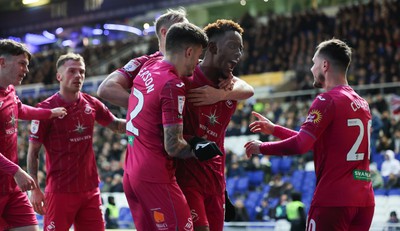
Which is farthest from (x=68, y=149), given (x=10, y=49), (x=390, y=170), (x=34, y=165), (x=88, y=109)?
(x=390, y=170)

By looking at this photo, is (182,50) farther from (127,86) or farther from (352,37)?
(352,37)

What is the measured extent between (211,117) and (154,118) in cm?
61

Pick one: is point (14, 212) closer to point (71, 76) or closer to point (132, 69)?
point (71, 76)

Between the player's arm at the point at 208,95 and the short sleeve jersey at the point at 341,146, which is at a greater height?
the player's arm at the point at 208,95

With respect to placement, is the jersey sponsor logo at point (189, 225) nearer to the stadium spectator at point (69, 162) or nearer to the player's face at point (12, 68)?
the stadium spectator at point (69, 162)

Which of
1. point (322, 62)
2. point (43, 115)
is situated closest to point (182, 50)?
point (322, 62)

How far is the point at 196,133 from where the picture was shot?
4395 mm

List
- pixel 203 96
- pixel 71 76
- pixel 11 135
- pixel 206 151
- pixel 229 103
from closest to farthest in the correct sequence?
pixel 206 151 < pixel 203 96 < pixel 229 103 < pixel 11 135 < pixel 71 76

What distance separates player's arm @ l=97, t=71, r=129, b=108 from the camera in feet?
14.6

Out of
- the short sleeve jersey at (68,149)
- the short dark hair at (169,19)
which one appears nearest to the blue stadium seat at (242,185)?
the short sleeve jersey at (68,149)

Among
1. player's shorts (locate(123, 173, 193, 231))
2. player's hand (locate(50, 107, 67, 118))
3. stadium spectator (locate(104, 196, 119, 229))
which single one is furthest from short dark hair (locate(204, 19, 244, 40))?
Answer: stadium spectator (locate(104, 196, 119, 229))

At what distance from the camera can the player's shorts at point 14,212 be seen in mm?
5492

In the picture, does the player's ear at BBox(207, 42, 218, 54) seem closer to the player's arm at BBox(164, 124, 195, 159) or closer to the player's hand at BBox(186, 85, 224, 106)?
the player's hand at BBox(186, 85, 224, 106)

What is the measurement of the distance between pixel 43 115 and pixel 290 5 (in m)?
22.1
